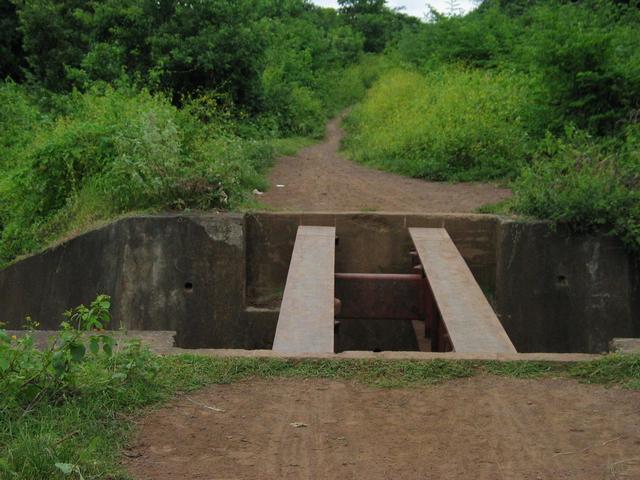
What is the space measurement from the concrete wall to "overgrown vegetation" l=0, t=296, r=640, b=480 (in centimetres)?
288

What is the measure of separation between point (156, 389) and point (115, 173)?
4.39m

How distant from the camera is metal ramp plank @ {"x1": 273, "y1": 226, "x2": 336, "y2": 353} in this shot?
15.0 feet

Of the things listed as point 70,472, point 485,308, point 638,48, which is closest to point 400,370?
point 485,308

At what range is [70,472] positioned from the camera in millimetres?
2697

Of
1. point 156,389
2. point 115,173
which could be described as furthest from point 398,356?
point 115,173

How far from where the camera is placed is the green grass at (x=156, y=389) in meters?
2.85

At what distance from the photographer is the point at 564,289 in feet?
23.7

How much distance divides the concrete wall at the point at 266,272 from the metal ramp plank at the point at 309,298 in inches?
23.1

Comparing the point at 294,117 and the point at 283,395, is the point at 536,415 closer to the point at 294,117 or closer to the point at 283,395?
the point at 283,395

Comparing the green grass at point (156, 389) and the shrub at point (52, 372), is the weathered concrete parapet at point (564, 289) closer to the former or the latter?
the green grass at point (156, 389)

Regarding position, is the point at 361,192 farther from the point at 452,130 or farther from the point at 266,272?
the point at 452,130

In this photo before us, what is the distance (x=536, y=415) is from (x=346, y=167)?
8433 millimetres

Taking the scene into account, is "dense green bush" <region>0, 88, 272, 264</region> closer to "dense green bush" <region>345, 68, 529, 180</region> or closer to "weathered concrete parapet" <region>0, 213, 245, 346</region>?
"weathered concrete parapet" <region>0, 213, 245, 346</region>

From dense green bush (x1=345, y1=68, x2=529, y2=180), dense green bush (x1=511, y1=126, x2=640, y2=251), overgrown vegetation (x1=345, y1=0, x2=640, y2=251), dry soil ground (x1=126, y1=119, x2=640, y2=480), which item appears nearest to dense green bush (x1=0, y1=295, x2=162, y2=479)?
dry soil ground (x1=126, y1=119, x2=640, y2=480)
